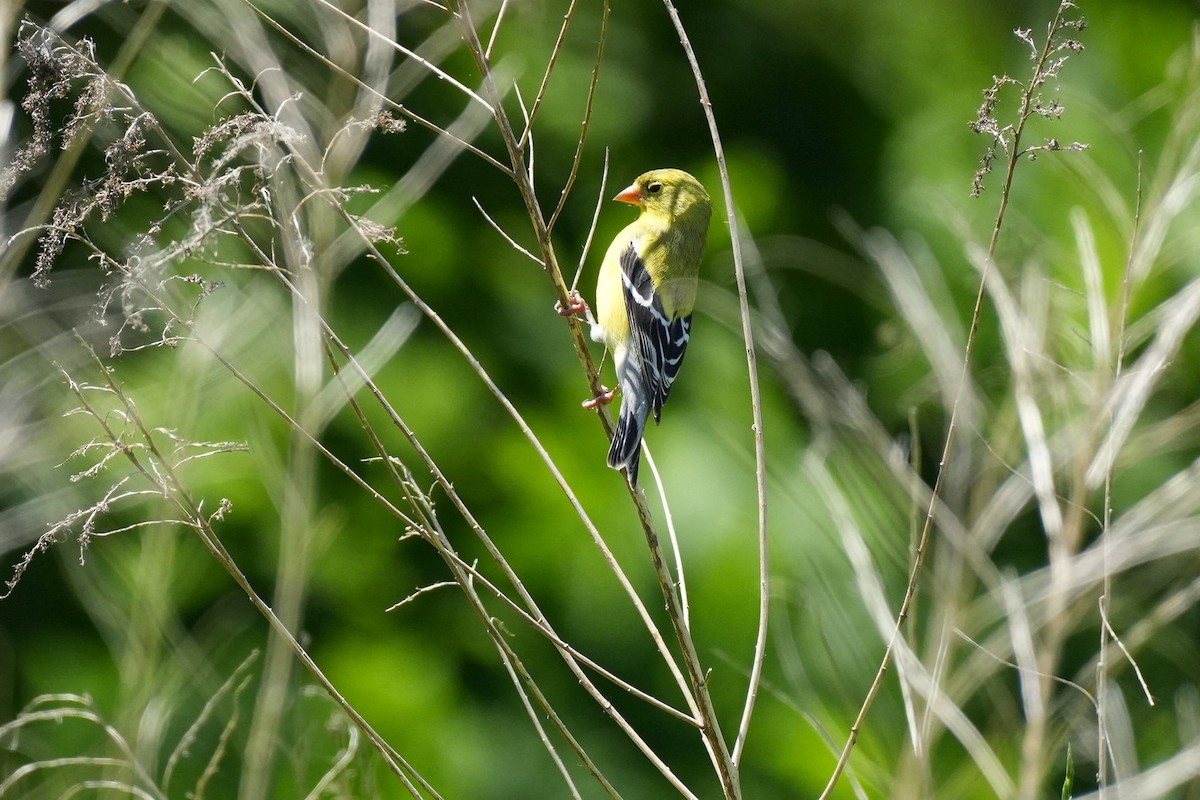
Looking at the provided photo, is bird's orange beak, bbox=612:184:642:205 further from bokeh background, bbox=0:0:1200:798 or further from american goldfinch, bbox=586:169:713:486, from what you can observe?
bokeh background, bbox=0:0:1200:798

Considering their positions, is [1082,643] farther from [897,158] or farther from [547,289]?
[547,289]

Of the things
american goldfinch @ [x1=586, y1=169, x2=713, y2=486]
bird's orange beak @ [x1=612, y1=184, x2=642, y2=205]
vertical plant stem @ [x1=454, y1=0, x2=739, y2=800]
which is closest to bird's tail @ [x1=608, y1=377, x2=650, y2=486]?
american goldfinch @ [x1=586, y1=169, x2=713, y2=486]

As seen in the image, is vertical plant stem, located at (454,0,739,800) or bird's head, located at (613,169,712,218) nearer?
vertical plant stem, located at (454,0,739,800)

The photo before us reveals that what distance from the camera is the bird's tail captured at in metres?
2.88

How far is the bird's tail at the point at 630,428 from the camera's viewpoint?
2877mm

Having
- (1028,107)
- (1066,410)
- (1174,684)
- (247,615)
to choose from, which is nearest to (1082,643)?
(1174,684)

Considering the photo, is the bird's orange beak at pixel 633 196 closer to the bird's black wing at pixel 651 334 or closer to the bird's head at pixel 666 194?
the bird's head at pixel 666 194

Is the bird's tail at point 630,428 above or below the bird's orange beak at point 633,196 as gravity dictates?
below

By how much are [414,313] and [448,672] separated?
66.4 inches

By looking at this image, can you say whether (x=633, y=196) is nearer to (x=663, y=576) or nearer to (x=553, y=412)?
(x=553, y=412)

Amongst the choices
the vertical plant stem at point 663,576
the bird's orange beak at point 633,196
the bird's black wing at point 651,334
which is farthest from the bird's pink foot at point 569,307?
the bird's orange beak at point 633,196

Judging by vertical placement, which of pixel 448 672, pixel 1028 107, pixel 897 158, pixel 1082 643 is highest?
pixel 1028 107

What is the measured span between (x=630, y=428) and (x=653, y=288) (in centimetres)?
71

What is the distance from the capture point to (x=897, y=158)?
622 cm
